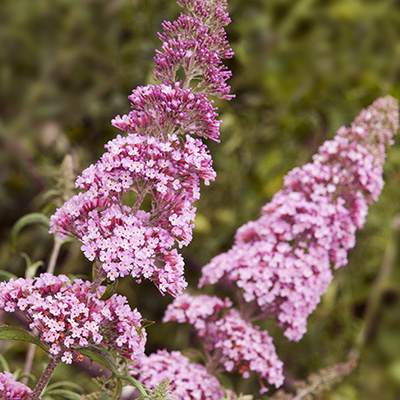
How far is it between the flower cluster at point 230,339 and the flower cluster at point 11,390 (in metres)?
0.35

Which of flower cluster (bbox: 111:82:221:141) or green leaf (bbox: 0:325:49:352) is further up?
flower cluster (bbox: 111:82:221:141)

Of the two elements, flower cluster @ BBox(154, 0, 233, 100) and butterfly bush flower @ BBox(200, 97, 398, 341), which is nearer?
flower cluster @ BBox(154, 0, 233, 100)

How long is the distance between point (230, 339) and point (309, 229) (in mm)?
241

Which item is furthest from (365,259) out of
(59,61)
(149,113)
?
(149,113)

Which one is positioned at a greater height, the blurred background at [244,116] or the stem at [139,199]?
the blurred background at [244,116]

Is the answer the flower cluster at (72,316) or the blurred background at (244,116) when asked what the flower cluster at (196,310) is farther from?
the blurred background at (244,116)

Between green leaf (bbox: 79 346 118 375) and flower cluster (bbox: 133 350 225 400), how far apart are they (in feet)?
0.56

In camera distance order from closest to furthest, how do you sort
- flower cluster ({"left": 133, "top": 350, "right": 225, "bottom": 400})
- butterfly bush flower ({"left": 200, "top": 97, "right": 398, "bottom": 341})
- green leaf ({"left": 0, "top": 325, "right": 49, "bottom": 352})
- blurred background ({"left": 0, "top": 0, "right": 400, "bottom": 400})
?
1. green leaf ({"left": 0, "top": 325, "right": 49, "bottom": 352})
2. flower cluster ({"left": 133, "top": 350, "right": 225, "bottom": 400})
3. butterfly bush flower ({"left": 200, "top": 97, "right": 398, "bottom": 341})
4. blurred background ({"left": 0, "top": 0, "right": 400, "bottom": 400})

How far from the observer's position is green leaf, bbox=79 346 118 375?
0.66 metres

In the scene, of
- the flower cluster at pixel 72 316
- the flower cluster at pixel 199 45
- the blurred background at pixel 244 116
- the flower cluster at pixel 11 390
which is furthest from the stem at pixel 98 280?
the blurred background at pixel 244 116

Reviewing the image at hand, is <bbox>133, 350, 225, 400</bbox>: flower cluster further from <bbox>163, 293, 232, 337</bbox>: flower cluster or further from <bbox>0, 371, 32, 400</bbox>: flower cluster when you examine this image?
Result: <bbox>0, 371, 32, 400</bbox>: flower cluster

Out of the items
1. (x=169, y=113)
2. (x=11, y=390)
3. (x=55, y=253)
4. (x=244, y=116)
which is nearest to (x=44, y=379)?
(x=11, y=390)

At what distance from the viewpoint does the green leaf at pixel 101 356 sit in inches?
26.0

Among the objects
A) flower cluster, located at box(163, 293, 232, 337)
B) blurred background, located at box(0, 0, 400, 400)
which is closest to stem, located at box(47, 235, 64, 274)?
flower cluster, located at box(163, 293, 232, 337)
